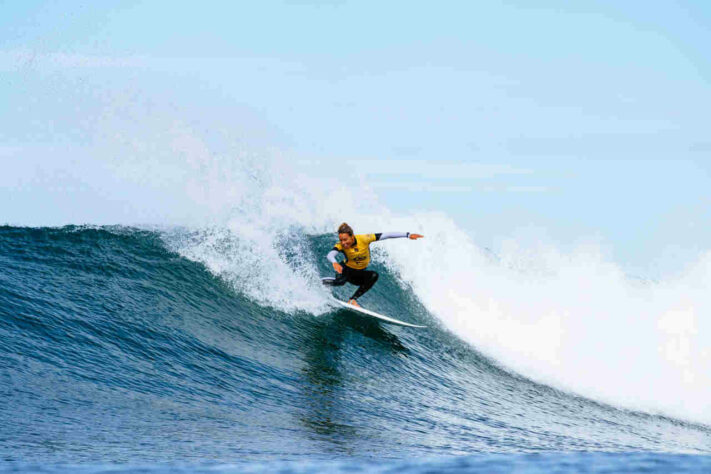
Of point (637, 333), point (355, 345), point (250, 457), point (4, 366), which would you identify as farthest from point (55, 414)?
point (637, 333)

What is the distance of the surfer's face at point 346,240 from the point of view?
9.43 meters

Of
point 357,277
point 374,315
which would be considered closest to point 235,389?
point 357,277

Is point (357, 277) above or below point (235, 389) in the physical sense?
A: above

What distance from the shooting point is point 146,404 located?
19.9 feet

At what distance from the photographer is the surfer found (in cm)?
948

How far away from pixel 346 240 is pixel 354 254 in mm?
418

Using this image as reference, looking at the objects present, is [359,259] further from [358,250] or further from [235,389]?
[235,389]

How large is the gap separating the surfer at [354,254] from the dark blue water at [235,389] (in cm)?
72

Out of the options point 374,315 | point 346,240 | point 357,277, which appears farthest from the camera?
point 374,315

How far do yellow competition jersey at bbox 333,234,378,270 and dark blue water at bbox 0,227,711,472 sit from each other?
111 cm

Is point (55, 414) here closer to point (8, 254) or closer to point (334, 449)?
point (334, 449)

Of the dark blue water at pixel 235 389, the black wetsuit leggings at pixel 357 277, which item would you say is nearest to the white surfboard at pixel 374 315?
the dark blue water at pixel 235 389

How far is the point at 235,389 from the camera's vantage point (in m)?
7.07

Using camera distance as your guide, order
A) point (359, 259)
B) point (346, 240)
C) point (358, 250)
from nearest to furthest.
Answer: point (346, 240)
point (358, 250)
point (359, 259)
